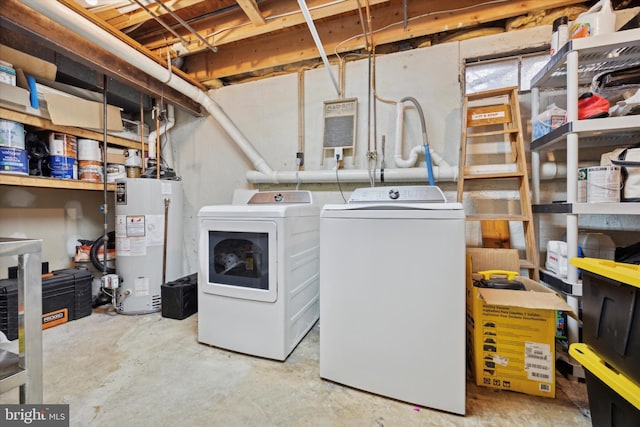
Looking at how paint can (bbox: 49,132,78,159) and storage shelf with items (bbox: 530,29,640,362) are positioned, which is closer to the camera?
storage shelf with items (bbox: 530,29,640,362)

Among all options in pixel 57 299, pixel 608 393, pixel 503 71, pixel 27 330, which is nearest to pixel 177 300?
pixel 57 299

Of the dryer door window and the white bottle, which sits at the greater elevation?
the white bottle

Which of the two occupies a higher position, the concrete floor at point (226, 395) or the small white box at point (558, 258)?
the small white box at point (558, 258)

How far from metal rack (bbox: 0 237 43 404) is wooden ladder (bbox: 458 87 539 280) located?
6.95 ft

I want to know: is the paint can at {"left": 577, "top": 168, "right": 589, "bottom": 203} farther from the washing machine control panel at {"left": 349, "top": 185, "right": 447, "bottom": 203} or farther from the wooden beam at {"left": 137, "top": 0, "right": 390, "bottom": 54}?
the wooden beam at {"left": 137, "top": 0, "right": 390, "bottom": 54}

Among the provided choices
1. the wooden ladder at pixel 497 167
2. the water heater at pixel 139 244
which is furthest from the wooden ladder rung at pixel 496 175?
the water heater at pixel 139 244

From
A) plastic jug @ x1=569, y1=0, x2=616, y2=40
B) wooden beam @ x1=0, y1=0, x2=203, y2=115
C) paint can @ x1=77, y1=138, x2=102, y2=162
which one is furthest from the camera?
paint can @ x1=77, y1=138, x2=102, y2=162

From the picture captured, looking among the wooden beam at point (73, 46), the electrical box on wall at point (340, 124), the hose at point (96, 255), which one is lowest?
the hose at point (96, 255)

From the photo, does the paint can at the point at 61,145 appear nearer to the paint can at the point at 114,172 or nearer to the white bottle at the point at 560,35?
the paint can at the point at 114,172

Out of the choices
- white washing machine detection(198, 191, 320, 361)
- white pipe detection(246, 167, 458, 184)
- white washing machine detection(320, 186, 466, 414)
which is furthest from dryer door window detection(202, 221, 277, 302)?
white pipe detection(246, 167, 458, 184)

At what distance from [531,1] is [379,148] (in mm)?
1479

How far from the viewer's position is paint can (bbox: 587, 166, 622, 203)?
1420mm

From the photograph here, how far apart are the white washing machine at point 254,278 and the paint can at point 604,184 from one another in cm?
166

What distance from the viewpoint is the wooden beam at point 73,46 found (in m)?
1.64
